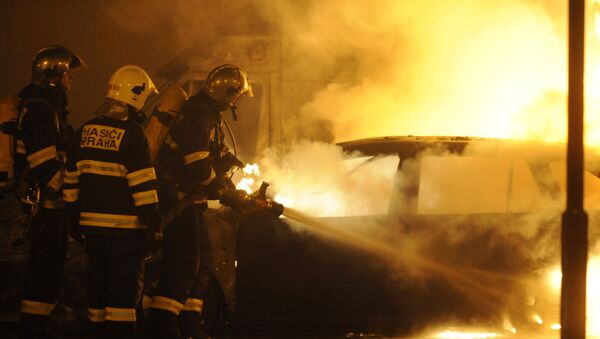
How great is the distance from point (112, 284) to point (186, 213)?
0.99m

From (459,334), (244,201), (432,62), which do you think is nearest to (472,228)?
A: (459,334)

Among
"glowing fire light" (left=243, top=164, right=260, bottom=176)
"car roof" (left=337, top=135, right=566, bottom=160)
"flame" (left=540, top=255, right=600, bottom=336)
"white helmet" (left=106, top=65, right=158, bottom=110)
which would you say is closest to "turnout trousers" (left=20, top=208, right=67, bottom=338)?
"white helmet" (left=106, top=65, right=158, bottom=110)

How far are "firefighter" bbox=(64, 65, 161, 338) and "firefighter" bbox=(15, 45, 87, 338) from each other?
366 millimetres

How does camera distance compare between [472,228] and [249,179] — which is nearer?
[472,228]

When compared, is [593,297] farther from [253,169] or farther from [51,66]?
[51,66]

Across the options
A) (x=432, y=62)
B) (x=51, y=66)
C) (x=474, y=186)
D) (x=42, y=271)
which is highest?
(x=432, y=62)

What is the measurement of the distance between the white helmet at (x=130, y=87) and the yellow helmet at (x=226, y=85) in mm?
736

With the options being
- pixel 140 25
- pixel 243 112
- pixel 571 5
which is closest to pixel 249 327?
pixel 571 5

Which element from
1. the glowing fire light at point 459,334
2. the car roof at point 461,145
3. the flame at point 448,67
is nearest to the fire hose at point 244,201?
the car roof at point 461,145

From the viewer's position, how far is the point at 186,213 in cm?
720

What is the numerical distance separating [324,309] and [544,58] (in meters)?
5.75

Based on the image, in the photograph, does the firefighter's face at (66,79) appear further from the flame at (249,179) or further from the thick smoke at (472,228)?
the flame at (249,179)

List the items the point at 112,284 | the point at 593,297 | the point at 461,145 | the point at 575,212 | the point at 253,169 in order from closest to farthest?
1. the point at 575,212
2. the point at 112,284
3. the point at 593,297
4. the point at 461,145
5. the point at 253,169

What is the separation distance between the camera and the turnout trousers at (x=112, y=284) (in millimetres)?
6398
